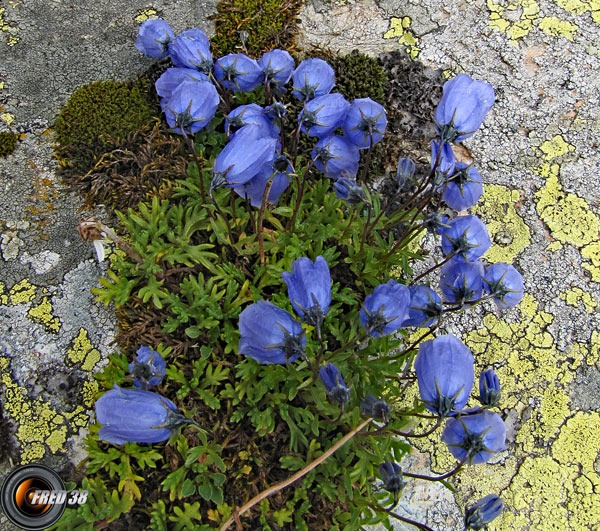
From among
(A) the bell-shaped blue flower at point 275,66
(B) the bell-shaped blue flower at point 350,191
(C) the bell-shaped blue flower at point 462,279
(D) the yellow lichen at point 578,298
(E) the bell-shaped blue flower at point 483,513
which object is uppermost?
(A) the bell-shaped blue flower at point 275,66

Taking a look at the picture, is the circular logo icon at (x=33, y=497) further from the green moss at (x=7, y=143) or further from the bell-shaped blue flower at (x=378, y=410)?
the green moss at (x=7, y=143)

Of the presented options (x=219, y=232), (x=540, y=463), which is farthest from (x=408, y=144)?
(x=540, y=463)

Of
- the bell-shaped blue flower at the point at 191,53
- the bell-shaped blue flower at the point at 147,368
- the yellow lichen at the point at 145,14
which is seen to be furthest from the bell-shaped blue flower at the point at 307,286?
the yellow lichen at the point at 145,14

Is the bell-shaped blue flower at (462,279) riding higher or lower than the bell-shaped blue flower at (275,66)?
lower

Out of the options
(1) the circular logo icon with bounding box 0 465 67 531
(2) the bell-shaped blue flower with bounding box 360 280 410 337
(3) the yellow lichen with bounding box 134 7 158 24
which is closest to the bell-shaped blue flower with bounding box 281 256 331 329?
(2) the bell-shaped blue flower with bounding box 360 280 410 337

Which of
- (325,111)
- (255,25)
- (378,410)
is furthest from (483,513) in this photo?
(255,25)

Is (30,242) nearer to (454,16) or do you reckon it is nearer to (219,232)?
(219,232)
